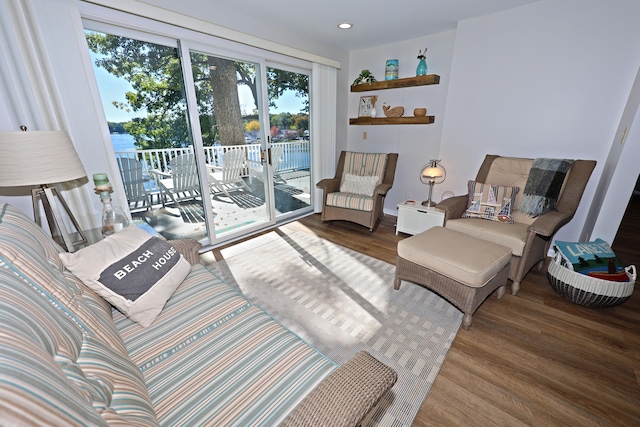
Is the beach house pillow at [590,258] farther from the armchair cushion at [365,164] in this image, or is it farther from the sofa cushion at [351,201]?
the armchair cushion at [365,164]

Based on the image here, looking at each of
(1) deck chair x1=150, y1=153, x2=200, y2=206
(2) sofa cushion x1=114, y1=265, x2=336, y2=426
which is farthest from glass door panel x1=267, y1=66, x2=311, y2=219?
(2) sofa cushion x1=114, y1=265, x2=336, y2=426

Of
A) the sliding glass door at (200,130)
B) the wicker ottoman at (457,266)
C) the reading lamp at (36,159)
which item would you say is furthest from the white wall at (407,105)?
the reading lamp at (36,159)

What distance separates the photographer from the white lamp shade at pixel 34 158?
121 centimetres

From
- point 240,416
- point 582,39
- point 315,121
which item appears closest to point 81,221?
point 240,416

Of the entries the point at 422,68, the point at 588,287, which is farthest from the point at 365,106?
the point at 588,287

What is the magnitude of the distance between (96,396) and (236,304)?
65 cm

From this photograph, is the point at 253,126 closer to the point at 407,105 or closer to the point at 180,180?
the point at 180,180

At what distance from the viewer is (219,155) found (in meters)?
3.02

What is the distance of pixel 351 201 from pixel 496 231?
1586 mm

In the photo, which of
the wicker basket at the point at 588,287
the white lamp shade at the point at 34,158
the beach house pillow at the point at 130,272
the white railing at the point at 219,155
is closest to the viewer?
the beach house pillow at the point at 130,272

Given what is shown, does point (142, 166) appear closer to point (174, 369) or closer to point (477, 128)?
point (174, 369)

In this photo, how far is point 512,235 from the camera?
204cm

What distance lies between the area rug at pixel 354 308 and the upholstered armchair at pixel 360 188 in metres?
0.61

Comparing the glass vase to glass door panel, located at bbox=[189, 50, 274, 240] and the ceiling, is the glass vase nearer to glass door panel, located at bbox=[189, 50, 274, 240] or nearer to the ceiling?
the ceiling
